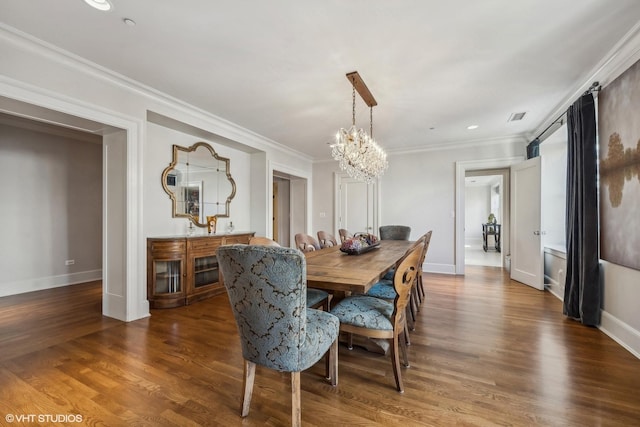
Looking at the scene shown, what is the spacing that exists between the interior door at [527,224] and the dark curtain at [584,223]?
3.81ft

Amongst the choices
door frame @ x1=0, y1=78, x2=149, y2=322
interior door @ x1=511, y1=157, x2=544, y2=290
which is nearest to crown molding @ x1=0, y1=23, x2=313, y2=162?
door frame @ x1=0, y1=78, x2=149, y2=322

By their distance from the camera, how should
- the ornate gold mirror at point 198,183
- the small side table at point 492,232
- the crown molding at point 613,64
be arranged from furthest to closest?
the small side table at point 492,232, the ornate gold mirror at point 198,183, the crown molding at point 613,64

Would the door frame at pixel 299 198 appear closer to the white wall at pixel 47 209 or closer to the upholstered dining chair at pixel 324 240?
the upholstered dining chair at pixel 324 240

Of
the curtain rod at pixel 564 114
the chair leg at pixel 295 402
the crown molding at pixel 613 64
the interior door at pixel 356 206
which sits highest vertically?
the crown molding at pixel 613 64

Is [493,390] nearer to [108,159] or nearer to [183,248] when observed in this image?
[183,248]

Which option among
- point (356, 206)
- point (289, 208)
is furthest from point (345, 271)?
point (289, 208)

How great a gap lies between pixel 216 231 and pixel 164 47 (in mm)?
2793

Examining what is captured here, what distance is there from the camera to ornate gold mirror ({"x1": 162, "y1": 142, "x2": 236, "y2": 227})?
3.77 metres

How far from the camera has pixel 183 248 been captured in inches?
135

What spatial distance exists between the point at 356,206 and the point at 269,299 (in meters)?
5.02

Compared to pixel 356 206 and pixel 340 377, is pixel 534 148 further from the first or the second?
pixel 340 377

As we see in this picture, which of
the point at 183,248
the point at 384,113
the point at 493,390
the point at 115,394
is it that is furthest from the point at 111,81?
the point at 493,390

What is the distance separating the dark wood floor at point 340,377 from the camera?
1520 millimetres

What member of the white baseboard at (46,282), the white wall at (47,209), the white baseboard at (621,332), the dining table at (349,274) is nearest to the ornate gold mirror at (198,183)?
the white wall at (47,209)
